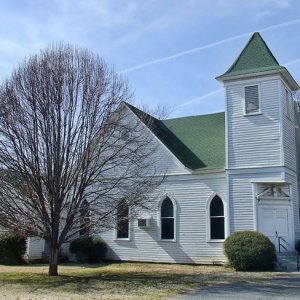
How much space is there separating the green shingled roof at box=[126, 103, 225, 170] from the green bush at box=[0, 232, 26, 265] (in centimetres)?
945

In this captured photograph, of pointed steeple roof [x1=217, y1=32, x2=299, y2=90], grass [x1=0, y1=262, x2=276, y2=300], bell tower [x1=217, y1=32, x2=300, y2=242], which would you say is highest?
pointed steeple roof [x1=217, y1=32, x2=299, y2=90]

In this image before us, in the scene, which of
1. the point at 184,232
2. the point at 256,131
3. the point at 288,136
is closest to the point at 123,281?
the point at 184,232

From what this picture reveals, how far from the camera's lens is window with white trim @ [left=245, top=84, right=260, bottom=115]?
80.8 ft

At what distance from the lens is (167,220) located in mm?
26141

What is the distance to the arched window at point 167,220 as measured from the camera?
25.9 m

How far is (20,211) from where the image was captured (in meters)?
18.5

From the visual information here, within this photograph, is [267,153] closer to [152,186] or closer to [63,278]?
[152,186]

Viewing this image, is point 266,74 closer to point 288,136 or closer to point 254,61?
point 254,61

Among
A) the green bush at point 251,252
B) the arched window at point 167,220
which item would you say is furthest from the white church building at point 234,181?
the green bush at point 251,252

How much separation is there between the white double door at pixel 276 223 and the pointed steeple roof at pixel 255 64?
22.0 ft

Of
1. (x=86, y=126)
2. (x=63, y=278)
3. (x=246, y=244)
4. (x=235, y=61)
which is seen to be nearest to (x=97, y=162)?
(x=86, y=126)

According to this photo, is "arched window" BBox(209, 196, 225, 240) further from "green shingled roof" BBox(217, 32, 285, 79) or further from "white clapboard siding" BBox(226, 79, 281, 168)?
"green shingled roof" BBox(217, 32, 285, 79)

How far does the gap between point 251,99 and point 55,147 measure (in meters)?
11.1

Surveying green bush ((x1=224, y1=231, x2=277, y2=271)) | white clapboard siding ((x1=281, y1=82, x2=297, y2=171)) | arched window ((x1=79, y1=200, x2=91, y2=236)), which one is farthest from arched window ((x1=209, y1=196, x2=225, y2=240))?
arched window ((x1=79, y1=200, x2=91, y2=236))
